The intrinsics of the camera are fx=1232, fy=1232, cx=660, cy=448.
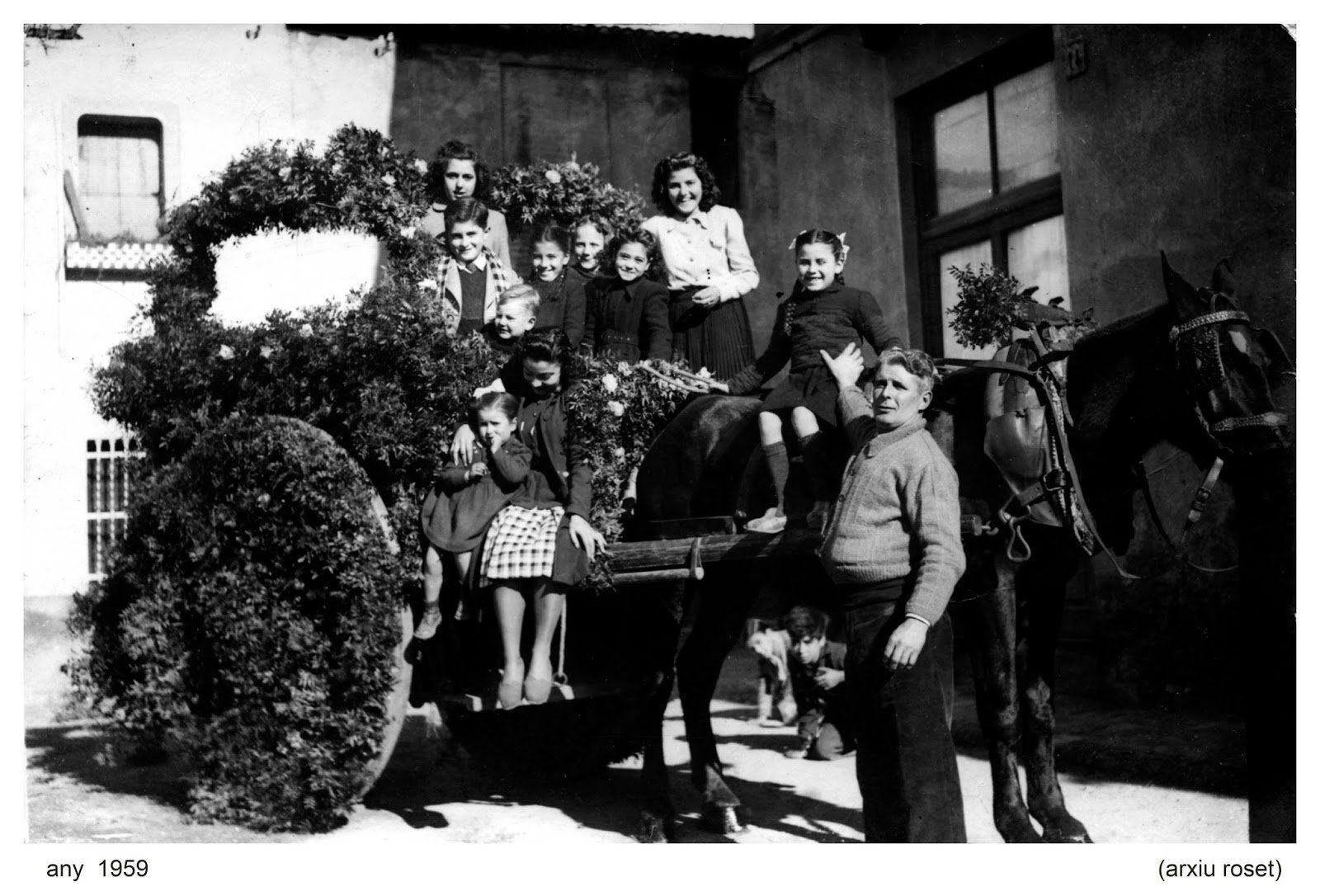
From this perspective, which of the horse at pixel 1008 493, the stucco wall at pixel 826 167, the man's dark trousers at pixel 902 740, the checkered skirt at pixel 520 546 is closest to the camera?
the man's dark trousers at pixel 902 740

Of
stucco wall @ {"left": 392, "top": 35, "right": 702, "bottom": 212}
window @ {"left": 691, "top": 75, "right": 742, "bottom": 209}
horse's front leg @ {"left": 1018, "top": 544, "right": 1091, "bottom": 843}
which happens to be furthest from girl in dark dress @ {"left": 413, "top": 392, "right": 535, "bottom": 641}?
window @ {"left": 691, "top": 75, "right": 742, "bottom": 209}

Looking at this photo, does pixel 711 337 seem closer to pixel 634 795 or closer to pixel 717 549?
pixel 717 549

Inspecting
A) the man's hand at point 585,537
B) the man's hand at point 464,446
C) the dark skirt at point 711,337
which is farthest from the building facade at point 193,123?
the dark skirt at point 711,337

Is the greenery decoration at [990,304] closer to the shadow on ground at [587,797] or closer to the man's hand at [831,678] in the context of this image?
the shadow on ground at [587,797]

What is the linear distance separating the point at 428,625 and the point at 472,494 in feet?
1.82

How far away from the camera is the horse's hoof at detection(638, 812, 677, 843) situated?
206 inches

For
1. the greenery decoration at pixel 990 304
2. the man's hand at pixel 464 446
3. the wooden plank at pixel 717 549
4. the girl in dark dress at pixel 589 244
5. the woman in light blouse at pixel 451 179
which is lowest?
the wooden plank at pixel 717 549

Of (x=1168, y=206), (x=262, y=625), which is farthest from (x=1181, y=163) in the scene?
(x=262, y=625)

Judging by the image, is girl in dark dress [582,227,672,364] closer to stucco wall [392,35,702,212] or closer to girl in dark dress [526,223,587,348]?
girl in dark dress [526,223,587,348]

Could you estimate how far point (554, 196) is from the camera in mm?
6371

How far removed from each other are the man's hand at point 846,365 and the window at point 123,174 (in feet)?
15.6

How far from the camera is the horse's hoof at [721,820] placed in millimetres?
5398
